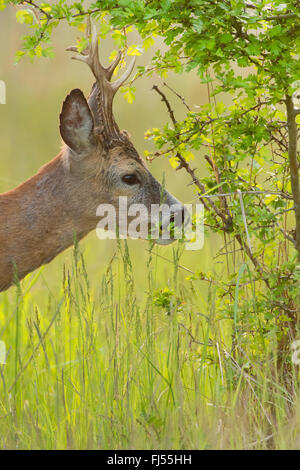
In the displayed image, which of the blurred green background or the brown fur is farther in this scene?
the blurred green background

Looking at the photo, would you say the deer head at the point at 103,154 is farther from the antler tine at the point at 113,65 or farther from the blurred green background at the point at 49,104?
the blurred green background at the point at 49,104

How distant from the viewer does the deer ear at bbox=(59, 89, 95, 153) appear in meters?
5.06

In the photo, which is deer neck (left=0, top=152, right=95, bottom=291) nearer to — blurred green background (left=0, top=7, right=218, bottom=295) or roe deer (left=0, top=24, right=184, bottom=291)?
roe deer (left=0, top=24, right=184, bottom=291)

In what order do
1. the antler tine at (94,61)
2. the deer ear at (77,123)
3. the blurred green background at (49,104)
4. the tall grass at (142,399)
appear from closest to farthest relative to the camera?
1. the tall grass at (142,399)
2. the deer ear at (77,123)
3. the antler tine at (94,61)
4. the blurred green background at (49,104)

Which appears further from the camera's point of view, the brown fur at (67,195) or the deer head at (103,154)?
the deer head at (103,154)

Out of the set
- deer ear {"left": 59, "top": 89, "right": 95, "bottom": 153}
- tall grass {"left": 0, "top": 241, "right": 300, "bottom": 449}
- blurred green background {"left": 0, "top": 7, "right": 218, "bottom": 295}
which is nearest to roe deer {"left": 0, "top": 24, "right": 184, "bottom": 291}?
deer ear {"left": 59, "top": 89, "right": 95, "bottom": 153}

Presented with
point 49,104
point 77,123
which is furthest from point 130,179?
point 49,104

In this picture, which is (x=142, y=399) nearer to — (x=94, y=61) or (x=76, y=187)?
(x=76, y=187)

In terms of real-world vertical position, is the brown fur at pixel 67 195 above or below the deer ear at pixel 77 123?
below

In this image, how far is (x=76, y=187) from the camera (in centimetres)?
515

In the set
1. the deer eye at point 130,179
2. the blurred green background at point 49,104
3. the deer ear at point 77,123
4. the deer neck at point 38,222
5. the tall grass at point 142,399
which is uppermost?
the blurred green background at point 49,104

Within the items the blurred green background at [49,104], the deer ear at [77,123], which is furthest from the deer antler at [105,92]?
the blurred green background at [49,104]

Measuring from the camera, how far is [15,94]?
51.8 ft

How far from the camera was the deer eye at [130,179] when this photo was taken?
5.27 metres
